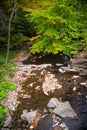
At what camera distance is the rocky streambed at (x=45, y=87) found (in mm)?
9148

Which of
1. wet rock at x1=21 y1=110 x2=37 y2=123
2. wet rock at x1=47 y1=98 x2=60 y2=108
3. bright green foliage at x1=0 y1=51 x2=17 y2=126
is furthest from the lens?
wet rock at x1=47 y1=98 x2=60 y2=108

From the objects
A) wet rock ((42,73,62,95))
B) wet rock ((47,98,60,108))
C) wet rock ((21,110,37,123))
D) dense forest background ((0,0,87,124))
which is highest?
dense forest background ((0,0,87,124))

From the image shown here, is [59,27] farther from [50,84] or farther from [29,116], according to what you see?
[29,116]

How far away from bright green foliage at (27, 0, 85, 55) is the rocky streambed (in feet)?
3.32

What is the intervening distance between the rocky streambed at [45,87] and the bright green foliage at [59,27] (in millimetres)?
1012

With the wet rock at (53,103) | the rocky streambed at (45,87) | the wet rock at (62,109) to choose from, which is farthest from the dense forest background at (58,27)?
the wet rock at (62,109)

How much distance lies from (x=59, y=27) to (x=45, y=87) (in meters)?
5.36

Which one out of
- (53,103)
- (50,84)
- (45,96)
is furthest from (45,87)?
(53,103)

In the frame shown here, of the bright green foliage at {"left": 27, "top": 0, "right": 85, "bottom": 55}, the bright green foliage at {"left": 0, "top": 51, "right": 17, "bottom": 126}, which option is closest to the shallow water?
the bright green foliage at {"left": 0, "top": 51, "right": 17, "bottom": 126}

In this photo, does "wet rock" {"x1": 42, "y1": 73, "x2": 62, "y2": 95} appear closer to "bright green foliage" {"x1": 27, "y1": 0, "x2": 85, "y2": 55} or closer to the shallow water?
the shallow water

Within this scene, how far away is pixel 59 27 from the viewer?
14797 millimetres

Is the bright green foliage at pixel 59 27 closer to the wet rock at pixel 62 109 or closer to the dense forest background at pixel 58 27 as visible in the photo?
the dense forest background at pixel 58 27

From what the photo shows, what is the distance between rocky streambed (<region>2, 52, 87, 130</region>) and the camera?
30.0ft

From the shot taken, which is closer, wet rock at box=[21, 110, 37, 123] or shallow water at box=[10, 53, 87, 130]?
wet rock at box=[21, 110, 37, 123]
